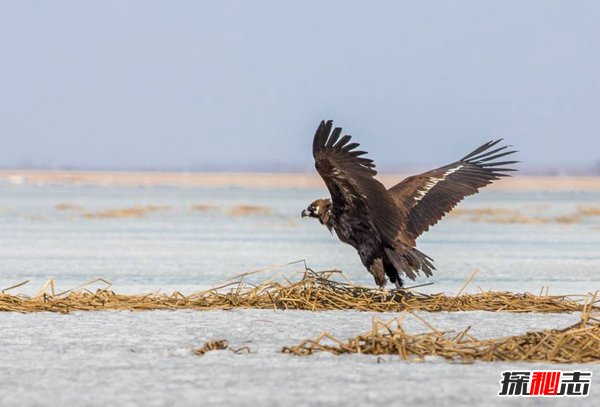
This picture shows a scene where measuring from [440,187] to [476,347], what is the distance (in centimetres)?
360

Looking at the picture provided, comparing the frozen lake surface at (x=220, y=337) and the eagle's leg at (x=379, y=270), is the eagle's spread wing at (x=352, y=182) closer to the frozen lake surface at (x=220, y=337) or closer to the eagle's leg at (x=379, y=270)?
the eagle's leg at (x=379, y=270)

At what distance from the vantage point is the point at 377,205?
29.9 feet

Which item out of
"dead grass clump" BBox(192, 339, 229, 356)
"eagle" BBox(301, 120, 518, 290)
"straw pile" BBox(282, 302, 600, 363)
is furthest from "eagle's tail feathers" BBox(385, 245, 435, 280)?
"dead grass clump" BBox(192, 339, 229, 356)

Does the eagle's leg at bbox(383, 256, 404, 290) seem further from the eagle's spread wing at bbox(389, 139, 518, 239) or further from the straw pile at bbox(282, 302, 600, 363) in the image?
the straw pile at bbox(282, 302, 600, 363)

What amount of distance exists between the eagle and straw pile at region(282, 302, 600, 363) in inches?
77.0

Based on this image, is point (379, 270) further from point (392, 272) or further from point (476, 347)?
point (476, 347)

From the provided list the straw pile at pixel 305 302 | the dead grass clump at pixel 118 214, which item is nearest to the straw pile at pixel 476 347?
the straw pile at pixel 305 302

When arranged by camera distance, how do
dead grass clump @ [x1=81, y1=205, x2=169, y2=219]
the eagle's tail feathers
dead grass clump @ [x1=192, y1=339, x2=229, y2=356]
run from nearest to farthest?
dead grass clump @ [x1=192, y1=339, x2=229, y2=356] < the eagle's tail feathers < dead grass clump @ [x1=81, y1=205, x2=169, y2=219]

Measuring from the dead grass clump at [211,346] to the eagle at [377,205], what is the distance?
213 centimetres

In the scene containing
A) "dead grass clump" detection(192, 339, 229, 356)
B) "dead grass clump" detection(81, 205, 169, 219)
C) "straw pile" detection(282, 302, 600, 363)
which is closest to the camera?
"straw pile" detection(282, 302, 600, 363)

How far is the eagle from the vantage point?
28.3ft

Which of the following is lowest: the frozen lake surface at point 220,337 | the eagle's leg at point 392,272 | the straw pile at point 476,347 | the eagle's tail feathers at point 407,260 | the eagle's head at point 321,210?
the frozen lake surface at point 220,337

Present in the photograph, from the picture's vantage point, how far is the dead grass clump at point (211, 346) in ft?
→ 22.1

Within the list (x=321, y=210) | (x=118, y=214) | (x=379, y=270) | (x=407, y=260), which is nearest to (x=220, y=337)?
(x=321, y=210)
